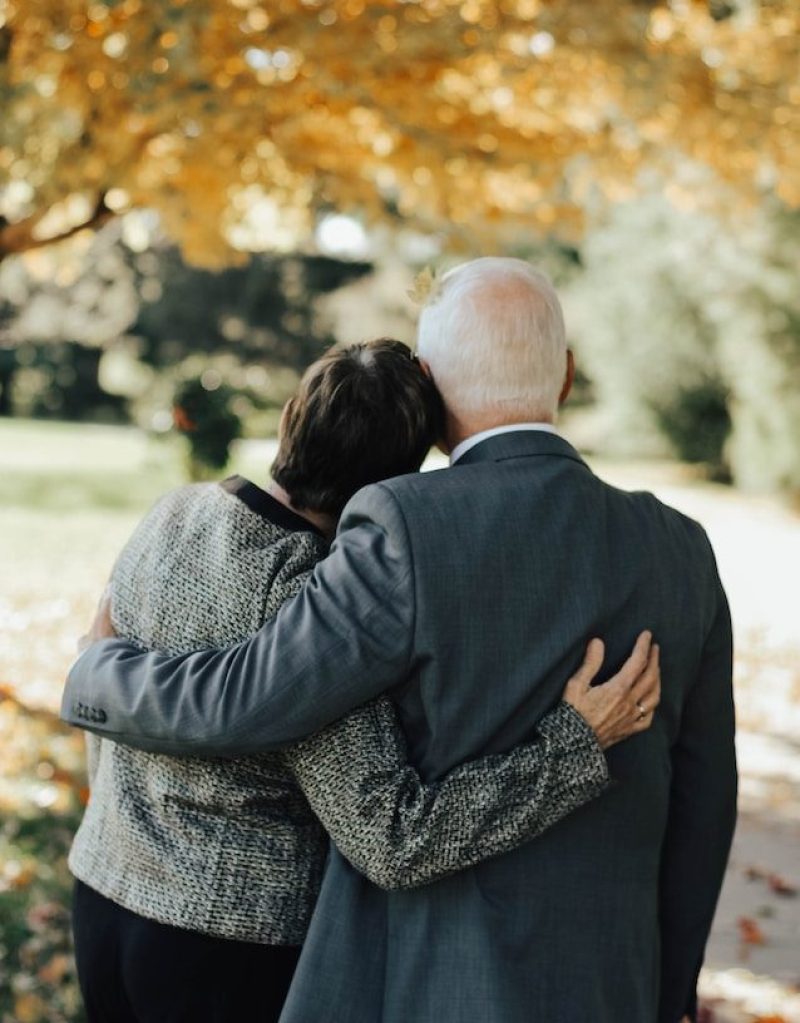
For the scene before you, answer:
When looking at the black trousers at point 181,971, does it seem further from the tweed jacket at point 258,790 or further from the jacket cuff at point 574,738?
the jacket cuff at point 574,738

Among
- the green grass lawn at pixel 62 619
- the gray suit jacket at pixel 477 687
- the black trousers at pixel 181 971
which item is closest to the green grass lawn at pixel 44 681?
the green grass lawn at pixel 62 619

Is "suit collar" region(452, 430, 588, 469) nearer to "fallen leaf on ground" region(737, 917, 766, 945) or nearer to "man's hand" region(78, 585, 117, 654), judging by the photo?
"man's hand" region(78, 585, 117, 654)

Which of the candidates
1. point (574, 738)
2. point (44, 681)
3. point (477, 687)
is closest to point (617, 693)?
point (574, 738)

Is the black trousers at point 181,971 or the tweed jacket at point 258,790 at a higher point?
the tweed jacket at point 258,790

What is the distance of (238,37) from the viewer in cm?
447

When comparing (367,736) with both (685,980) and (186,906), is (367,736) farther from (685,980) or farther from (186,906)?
(685,980)

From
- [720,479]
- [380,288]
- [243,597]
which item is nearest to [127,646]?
[243,597]

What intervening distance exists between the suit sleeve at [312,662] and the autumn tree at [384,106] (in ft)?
9.11

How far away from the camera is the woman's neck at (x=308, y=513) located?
202 cm

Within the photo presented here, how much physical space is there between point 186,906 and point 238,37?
3405 mm

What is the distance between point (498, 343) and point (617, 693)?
0.55m

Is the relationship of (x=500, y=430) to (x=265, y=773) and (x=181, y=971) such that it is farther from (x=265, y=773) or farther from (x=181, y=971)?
(x=181, y=971)

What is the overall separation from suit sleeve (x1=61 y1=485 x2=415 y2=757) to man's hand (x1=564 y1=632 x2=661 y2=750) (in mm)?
263

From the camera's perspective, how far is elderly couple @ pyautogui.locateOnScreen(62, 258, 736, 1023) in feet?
5.87
